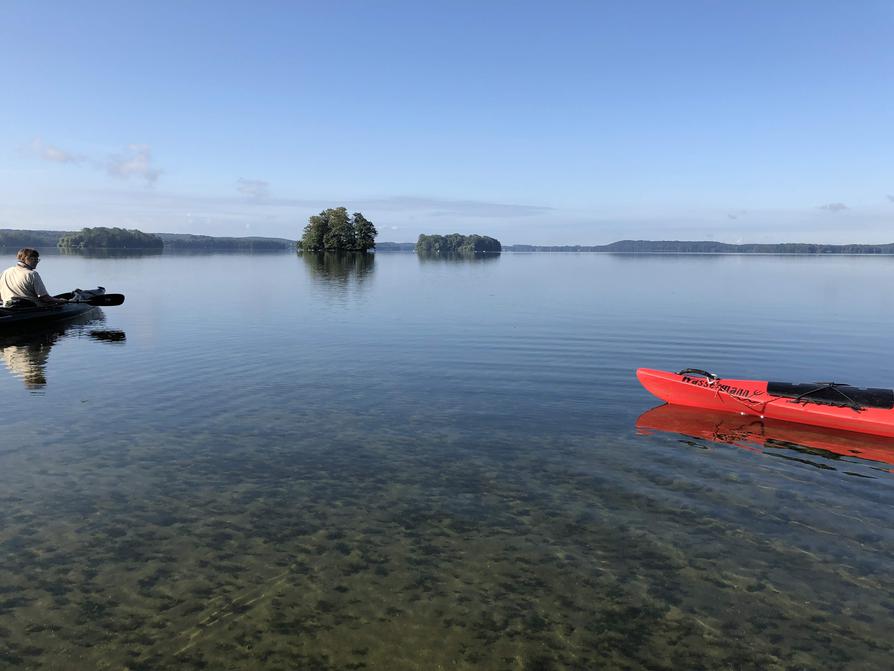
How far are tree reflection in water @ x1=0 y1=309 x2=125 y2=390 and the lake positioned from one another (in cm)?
49

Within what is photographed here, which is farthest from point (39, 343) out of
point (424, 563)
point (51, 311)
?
point (424, 563)

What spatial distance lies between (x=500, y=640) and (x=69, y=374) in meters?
18.2

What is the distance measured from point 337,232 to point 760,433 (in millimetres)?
150719

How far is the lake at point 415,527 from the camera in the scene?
6469mm

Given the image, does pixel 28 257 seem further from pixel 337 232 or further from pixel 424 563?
pixel 337 232

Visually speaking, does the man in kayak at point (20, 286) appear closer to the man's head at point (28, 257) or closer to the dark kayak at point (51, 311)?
the dark kayak at point (51, 311)

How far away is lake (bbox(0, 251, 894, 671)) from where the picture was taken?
647 cm

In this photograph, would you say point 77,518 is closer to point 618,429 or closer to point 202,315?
point 618,429

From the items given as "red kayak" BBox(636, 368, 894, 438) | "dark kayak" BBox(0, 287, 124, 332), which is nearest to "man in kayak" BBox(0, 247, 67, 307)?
"dark kayak" BBox(0, 287, 124, 332)

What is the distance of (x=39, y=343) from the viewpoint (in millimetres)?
24078

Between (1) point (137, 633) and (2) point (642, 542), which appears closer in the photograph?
(1) point (137, 633)

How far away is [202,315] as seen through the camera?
33.1 metres

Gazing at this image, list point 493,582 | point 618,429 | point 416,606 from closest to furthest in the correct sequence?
point 416,606
point 493,582
point 618,429

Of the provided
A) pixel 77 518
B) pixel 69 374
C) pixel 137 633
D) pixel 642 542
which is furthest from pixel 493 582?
pixel 69 374
